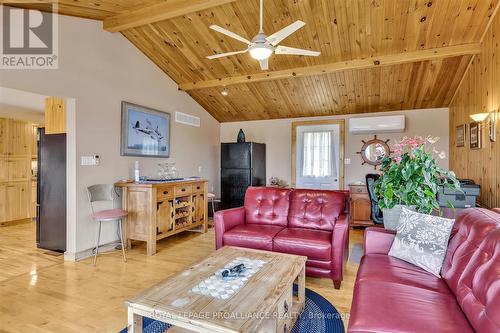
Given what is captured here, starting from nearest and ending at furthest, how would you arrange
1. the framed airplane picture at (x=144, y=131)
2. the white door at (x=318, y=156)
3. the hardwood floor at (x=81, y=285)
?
the hardwood floor at (x=81, y=285) → the framed airplane picture at (x=144, y=131) → the white door at (x=318, y=156)

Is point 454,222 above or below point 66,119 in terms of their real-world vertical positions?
below

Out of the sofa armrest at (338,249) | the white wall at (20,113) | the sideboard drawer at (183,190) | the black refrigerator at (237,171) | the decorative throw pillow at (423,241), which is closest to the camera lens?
the decorative throw pillow at (423,241)

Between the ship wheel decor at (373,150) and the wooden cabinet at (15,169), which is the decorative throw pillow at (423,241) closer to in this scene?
the ship wheel decor at (373,150)

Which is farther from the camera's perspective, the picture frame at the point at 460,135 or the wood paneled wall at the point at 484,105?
the picture frame at the point at 460,135

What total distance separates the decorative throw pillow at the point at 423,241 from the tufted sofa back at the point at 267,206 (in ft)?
4.52

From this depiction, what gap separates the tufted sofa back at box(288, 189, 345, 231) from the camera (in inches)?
123

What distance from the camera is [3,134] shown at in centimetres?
502

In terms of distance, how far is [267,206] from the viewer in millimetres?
3436

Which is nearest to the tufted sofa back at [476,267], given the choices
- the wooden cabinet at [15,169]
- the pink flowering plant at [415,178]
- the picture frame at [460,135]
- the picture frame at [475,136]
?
the pink flowering plant at [415,178]

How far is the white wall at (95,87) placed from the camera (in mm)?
3260

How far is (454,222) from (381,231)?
51cm

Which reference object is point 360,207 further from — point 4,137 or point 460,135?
point 4,137

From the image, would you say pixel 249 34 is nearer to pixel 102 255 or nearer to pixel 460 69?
pixel 460 69

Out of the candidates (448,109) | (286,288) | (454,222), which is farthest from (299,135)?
(286,288)
